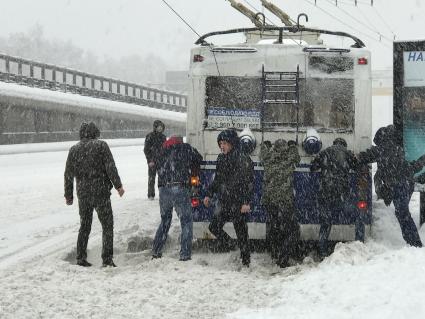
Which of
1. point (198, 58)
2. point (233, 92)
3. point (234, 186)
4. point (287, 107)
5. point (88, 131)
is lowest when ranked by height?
point (234, 186)

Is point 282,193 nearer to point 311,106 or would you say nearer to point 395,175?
point 311,106

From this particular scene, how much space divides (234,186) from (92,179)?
5.75ft

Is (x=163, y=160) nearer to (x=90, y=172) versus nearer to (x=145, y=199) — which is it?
(x=90, y=172)

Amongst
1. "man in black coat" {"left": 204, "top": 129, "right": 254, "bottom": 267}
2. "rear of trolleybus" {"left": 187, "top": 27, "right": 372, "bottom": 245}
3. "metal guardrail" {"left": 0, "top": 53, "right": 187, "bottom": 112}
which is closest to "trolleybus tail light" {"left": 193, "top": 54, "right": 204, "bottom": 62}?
"rear of trolleybus" {"left": 187, "top": 27, "right": 372, "bottom": 245}

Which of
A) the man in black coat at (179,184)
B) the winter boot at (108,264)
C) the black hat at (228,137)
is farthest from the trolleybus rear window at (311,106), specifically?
the winter boot at (108,264)

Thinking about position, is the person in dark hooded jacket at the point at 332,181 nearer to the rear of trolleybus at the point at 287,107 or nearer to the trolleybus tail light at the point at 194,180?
the rear of trolleybus at the point at 287,107

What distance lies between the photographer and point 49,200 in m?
13.9

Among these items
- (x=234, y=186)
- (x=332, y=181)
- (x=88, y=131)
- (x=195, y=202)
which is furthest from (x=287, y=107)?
(x=88, y=131)

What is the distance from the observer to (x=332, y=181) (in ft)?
25.7

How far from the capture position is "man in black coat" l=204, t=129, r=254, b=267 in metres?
A: 7.49

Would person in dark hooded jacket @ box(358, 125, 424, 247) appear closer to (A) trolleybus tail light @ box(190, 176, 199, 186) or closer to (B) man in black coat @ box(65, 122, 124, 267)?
(A) trolleybus tail light @ box(190, 176, 199, 186)

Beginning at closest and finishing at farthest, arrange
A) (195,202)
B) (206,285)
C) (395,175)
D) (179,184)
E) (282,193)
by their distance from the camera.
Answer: (206,285)
(282,193)
(179,184)
(395,175)
(195,202)

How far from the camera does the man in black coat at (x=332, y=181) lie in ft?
25.6

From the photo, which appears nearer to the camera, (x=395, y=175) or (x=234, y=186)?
(x=234, y=186)
